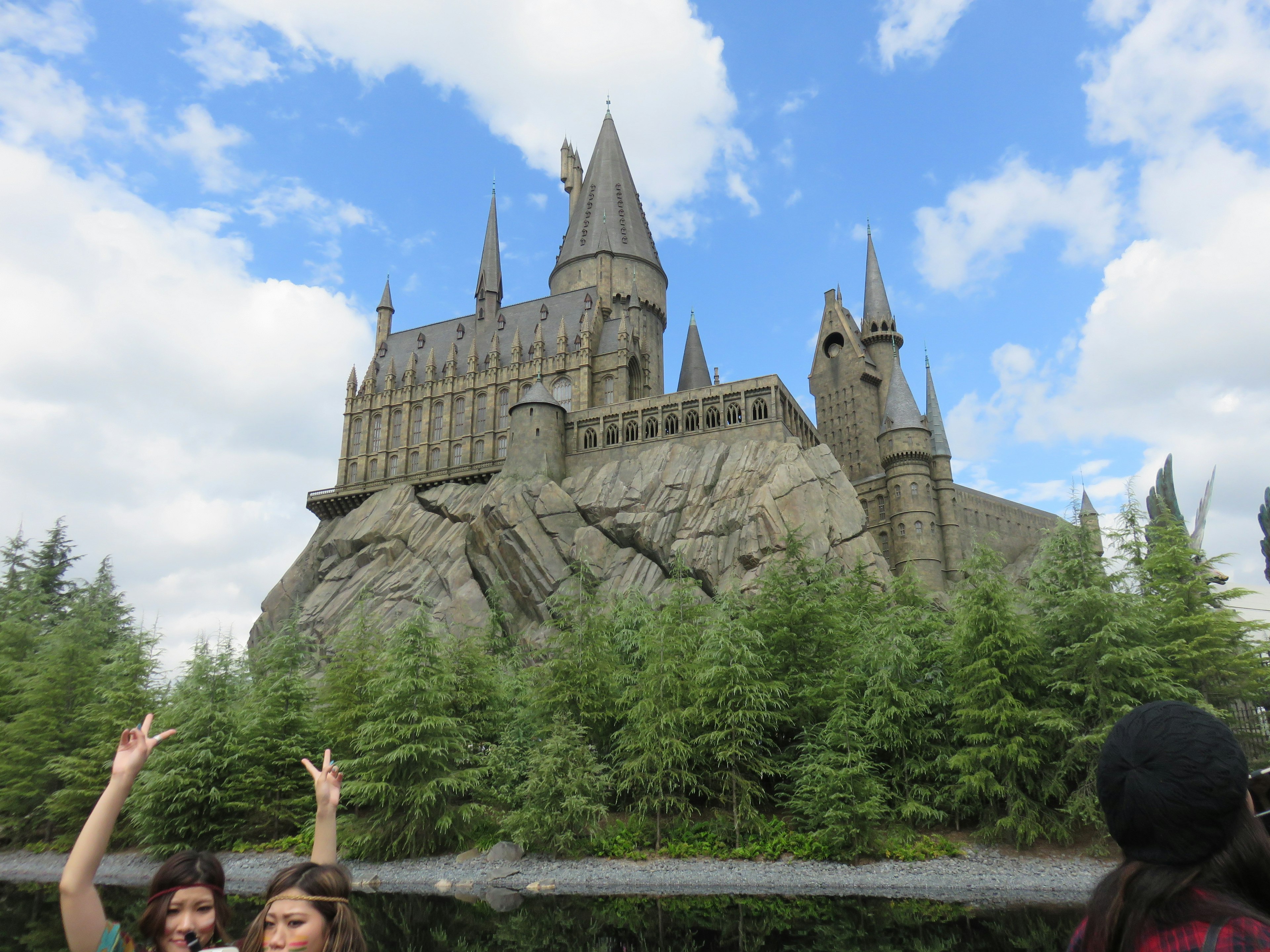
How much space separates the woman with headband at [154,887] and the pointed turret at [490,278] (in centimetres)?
7042

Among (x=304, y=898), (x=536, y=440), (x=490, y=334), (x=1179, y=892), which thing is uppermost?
(x=490, y=334)

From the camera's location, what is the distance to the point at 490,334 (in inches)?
2820

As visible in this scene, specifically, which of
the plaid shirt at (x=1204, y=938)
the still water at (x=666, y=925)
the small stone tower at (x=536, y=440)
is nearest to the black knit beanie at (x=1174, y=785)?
the plaid shirt at (x=1204, y=938)

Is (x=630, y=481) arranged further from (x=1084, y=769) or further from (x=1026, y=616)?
(x=1084, y=769)

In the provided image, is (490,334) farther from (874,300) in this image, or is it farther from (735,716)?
(735,716)

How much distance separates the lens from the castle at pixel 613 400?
58.5 metres

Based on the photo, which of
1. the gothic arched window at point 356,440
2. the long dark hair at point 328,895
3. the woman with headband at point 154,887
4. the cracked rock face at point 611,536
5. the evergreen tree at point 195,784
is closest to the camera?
the woman with headband at point 154,887

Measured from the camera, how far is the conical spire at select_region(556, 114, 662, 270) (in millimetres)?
74062

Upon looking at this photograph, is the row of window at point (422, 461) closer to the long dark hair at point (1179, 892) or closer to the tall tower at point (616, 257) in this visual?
the tall tower at point (616, 257)

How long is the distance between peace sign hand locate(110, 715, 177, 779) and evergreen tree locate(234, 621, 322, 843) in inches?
1050

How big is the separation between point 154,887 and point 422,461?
213ft

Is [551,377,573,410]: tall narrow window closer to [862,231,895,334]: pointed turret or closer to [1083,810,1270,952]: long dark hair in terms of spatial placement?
[862,231,895,334]: pointed turret

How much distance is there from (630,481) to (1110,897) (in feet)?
168

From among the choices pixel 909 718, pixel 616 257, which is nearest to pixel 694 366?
pixel 616 257
